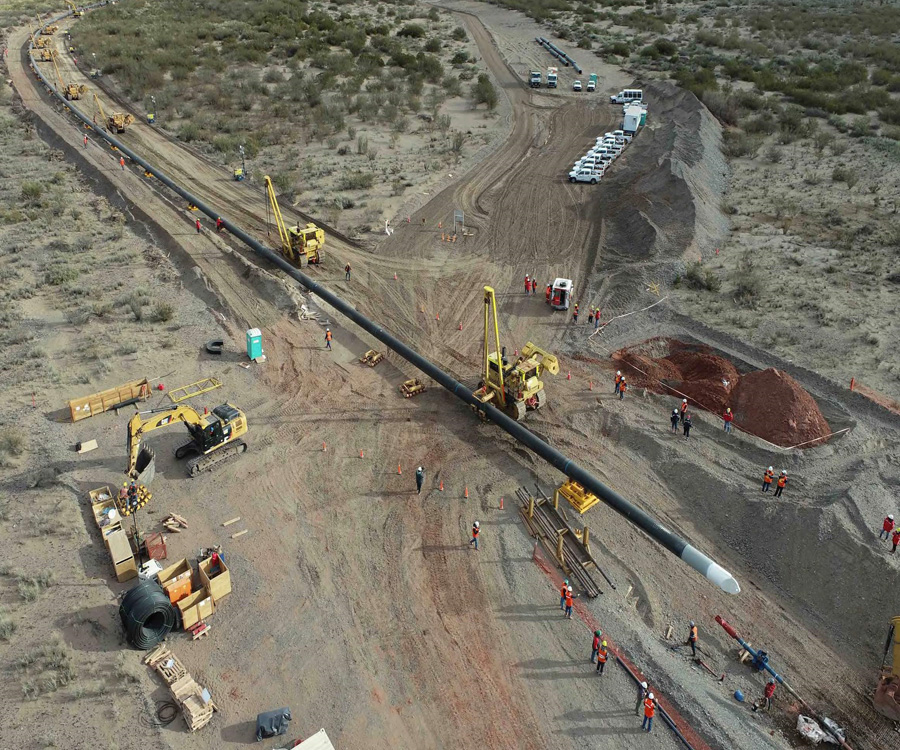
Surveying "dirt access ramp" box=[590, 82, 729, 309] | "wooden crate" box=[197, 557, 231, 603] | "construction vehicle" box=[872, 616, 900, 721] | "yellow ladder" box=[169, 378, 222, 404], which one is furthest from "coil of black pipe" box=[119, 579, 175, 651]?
"dirt access ramp" box=[590, 82, 729, 309]

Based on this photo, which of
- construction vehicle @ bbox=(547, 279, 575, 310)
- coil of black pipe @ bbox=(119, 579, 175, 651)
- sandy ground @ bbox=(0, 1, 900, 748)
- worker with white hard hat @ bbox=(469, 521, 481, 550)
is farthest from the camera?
construction vehicle @ bbox=(547, 279, 575, 310)

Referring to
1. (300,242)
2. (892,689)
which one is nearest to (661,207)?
(300,242)

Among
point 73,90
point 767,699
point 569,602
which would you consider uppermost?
point 73,90

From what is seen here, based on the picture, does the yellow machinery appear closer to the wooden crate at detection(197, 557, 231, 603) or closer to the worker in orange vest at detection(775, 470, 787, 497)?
the wooden crate at detection(197, 557, 231, 603)

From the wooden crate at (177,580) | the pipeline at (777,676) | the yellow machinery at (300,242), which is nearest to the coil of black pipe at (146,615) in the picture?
the wooden crate at (177,580)

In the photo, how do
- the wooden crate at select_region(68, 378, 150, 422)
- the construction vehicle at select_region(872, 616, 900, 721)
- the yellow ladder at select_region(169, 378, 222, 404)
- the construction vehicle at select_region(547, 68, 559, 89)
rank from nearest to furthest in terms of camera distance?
1. the construction vehicle at select_region(872, 616, 900, 721)
2. the wooden crate at select_region(68, 378, 150, 422)
3. the yellow ladder at select_region(169, 378, 222, 404)
4. the construction vehicle at select_region(547, 68, 559, 89)

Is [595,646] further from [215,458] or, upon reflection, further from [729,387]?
[215,458]

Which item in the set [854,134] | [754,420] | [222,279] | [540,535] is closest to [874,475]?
[754,420]

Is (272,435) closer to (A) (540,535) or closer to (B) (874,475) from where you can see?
(A) (540,535)
